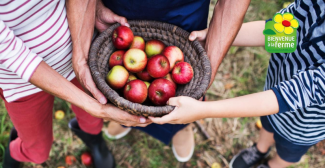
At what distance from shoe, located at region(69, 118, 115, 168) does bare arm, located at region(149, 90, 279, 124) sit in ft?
3.82

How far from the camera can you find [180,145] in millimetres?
2473

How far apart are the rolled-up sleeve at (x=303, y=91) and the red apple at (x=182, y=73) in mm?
518

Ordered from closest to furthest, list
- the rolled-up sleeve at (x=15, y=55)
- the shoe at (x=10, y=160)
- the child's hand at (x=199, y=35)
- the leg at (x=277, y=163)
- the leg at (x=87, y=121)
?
the rolled-up sleeve at (x=15, y=55), the child's hand at (x=199, y=35), the leg at (x=87, y=121), the shoe at (x=10, y=160), the leg at (x=277, y=163)

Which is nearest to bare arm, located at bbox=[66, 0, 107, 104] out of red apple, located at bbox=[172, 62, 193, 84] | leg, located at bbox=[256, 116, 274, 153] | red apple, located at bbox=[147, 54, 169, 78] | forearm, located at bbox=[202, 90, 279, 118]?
red apple, located at bbox=[147, 54, 169, 78]

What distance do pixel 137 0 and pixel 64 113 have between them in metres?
1.71

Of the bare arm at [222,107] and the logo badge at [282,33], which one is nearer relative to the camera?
the bare arm at [222,107]

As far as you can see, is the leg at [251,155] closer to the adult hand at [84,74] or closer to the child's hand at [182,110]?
the child's hand at [182,110]

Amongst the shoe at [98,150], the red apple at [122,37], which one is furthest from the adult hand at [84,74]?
the shoe at [98,150]

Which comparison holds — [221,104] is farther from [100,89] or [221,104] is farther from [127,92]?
[100,89]

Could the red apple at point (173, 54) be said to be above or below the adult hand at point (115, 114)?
above

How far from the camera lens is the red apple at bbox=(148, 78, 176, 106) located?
153 cm

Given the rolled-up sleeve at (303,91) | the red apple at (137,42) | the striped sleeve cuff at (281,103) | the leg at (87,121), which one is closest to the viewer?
the rolled-up sleeve at (303,91)

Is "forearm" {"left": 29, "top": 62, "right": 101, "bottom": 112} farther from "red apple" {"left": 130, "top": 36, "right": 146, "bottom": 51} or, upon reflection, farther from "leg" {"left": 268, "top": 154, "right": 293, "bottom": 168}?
"leg" {"left": 268, "top": 154, "right": 293, "bottom": 168}

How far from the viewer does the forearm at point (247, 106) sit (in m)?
1.35
